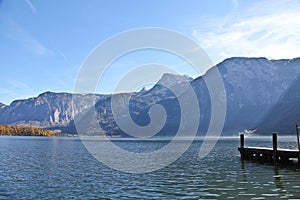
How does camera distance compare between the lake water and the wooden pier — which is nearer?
the lake water

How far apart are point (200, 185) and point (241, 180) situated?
5658 mm

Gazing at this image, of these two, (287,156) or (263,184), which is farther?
(287,156)

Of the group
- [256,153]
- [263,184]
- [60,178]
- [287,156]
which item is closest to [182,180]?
[263,184]

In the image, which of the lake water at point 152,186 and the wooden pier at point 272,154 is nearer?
the lake water at point 152,186

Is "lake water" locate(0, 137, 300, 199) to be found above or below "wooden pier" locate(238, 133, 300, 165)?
below

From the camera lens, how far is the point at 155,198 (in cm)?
2589

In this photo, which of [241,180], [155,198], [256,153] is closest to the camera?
[155,198]

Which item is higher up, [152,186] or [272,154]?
[272,154]

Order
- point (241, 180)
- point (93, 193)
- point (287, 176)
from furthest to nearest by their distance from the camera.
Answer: point (287, 176) < point (241, 180) < point (93, 193)

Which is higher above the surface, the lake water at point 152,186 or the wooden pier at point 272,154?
the wooden pier at point 272,154

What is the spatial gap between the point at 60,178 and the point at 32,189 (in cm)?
754

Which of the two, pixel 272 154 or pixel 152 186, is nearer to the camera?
pixel 152 186

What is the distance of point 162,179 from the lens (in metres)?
36.4

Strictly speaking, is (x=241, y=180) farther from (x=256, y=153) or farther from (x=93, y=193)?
(x=256, y=153)
